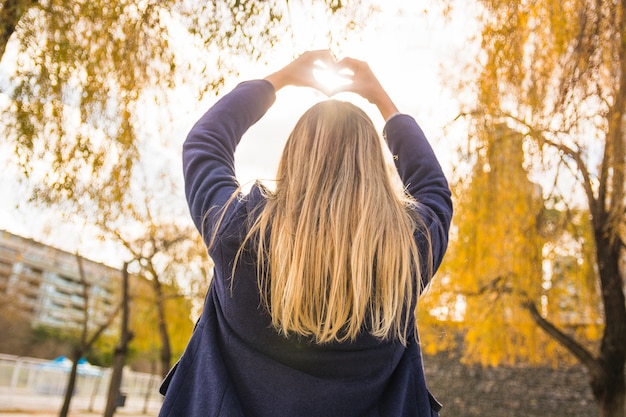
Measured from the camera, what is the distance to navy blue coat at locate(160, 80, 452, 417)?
1.04 meters

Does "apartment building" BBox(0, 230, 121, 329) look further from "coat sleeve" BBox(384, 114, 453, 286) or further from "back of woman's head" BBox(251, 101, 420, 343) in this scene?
"back of woman's head" BBox(251, 101, 420, 343)

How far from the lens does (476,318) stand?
10.4m

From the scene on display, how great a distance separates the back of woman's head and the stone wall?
1613 cm

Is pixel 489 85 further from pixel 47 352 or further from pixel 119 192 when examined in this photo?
pixel 47 352

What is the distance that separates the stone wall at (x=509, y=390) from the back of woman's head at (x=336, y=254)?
52.9 feet

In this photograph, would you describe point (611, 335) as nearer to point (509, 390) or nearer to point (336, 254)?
point (336, 254)

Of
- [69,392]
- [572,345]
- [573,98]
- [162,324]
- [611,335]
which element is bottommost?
[69,392]

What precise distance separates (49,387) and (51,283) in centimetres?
2765

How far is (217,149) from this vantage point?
4.10ft

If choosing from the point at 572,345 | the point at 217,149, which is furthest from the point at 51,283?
the point at 217,149

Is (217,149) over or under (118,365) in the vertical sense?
over

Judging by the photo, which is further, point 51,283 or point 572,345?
point 51,283

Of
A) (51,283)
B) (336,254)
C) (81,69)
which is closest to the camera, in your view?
(336,254)

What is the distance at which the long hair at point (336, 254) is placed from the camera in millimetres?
1038
